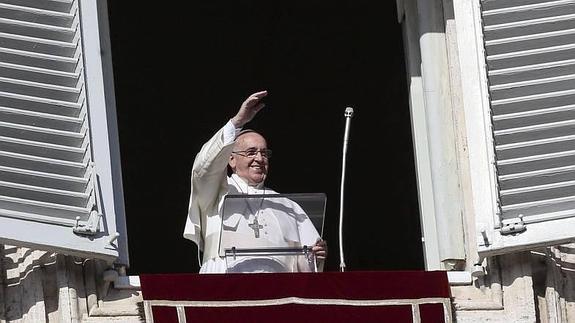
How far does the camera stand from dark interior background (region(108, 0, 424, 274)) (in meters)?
12.0

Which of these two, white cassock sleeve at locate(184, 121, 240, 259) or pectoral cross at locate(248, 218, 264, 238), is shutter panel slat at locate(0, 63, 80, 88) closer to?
white cassock sleeve at locate(184, 121, 240, 259)

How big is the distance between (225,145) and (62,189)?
66 cm

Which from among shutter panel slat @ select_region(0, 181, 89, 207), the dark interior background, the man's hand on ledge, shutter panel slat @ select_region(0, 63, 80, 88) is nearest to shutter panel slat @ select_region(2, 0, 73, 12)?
shutter panel slat @ select_region(0, 63, 80, 88)

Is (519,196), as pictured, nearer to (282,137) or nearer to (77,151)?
(77,151)

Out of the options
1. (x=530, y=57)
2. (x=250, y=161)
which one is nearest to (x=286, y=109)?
(x=250, y=161)

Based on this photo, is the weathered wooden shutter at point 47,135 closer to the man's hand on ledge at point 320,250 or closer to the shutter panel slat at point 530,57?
the man's hand on ledge at point 320,250

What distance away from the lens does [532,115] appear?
9.21 m

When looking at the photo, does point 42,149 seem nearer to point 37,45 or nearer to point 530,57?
point 37,45

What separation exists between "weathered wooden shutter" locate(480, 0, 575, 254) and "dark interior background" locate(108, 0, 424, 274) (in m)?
2.56

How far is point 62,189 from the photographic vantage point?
9008 mm

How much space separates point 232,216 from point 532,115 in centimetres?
102

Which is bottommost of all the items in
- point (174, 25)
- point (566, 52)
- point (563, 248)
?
point (563, 248)

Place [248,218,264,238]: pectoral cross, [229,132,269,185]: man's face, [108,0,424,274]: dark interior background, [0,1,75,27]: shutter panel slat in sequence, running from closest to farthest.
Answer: [0,1,75,27]: shutter panel slat → [248,218,264,238]: pectoral cross → [229,132,269,185]: man's face → [108,0,424,274]: dark interior background

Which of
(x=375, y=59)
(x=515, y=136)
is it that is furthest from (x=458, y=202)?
(x=375, y=59)
